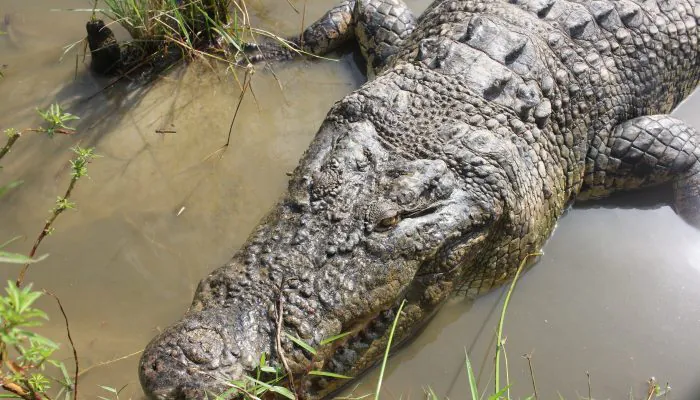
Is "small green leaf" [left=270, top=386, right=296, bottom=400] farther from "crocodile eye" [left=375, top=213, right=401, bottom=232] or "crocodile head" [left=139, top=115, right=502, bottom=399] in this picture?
"crocodile eye" [left=375, top=213, right=401, bottom=232]

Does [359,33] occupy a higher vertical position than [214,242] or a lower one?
higher

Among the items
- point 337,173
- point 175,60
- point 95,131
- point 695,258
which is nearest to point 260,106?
point 175,60

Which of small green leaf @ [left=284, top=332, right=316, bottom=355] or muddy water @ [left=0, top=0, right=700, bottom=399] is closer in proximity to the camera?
small green leaf @ [left=284, top=332, right=316, bottom=355]

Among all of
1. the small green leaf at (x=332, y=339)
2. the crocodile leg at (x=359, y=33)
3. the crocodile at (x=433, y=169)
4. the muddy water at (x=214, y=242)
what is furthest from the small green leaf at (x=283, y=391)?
the crocodile leg at (x=359, y=33)

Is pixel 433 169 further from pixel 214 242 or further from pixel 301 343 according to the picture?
pixel 214 242

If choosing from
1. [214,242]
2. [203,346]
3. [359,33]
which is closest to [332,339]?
[203,346]

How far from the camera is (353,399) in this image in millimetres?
2820

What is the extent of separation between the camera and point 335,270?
105 inches

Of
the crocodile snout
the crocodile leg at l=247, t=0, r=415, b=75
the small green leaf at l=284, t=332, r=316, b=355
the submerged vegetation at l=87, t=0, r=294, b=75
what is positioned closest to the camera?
the crocodile snout

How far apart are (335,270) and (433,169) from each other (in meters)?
0.69

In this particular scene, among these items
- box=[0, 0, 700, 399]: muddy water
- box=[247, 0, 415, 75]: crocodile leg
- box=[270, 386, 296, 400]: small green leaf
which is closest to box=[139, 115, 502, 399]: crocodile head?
box=[270, 386, 296, 400]: small green leaf

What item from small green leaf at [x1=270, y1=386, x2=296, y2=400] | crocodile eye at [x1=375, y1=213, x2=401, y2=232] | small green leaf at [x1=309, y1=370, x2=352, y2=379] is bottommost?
small green leaf at [x1=309, y1=370, x2=352, y2=379]

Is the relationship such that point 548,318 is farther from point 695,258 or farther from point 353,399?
point 353,399

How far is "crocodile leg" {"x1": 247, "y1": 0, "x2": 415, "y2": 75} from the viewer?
4418 mm
